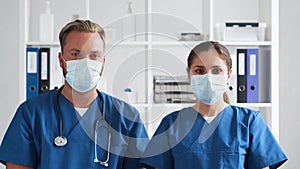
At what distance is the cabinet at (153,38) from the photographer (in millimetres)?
2756

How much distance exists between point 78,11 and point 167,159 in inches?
73.3

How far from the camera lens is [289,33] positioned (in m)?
3.60

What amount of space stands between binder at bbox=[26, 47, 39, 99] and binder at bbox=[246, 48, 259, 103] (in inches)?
45.9

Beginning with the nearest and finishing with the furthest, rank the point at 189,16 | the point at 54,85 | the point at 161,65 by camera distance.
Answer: the point at 161,65
the point at 54,85
the point at 189,16

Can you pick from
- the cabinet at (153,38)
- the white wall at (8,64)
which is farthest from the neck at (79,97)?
the white wall at (8,64)

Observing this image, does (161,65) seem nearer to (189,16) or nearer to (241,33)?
(241,33)

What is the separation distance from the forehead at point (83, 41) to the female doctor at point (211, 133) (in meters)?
0.37

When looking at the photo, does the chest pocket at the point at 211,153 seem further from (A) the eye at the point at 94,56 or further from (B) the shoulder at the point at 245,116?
(A) the eye at the point at 94,56

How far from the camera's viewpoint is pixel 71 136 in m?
1.80

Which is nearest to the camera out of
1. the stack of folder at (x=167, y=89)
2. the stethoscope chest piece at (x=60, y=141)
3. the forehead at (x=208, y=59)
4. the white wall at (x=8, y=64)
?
the stethoscope chest piece at (x=60, y=141)

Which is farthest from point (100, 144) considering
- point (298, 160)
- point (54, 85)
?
point (298, 160)

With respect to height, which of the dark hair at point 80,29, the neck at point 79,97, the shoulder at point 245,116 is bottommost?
the shoulder at point 245,116

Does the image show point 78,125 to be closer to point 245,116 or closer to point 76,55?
point 76,55

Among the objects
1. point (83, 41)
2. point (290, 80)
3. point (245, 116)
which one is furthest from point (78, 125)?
point (290, 80)
